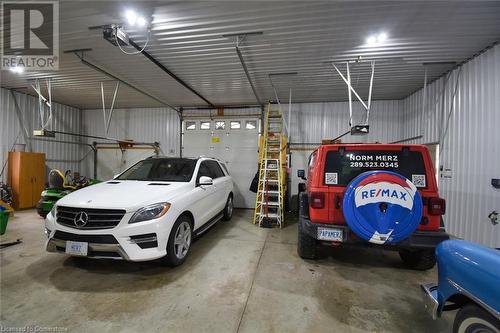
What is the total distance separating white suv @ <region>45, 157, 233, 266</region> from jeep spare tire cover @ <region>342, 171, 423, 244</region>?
7.25 ft

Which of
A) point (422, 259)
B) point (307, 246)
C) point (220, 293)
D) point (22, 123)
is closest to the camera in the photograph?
point (220, 293)

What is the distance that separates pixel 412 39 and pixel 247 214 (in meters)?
5.32

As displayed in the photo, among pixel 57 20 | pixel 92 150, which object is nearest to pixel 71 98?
pixel 92 150

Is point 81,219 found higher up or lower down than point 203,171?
lower down

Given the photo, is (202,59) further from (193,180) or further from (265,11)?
(193,180)

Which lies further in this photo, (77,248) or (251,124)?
(251,124)

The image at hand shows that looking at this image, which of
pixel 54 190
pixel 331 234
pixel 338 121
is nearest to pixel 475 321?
pixel 331 234

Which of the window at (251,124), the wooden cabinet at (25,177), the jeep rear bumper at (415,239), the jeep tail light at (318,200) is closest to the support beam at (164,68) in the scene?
the window at (251,124)

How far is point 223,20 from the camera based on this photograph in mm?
3279

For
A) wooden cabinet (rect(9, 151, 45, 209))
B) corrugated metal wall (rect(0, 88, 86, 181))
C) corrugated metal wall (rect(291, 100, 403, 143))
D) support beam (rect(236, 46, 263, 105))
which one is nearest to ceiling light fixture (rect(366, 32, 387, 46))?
support beam (rect(236, 46, 263, 105))

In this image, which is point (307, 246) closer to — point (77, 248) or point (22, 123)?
point (77, 248)

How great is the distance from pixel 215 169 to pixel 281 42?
2.85 meters

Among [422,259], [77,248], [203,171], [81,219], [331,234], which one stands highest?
[203,171]

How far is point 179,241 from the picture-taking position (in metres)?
3.14
